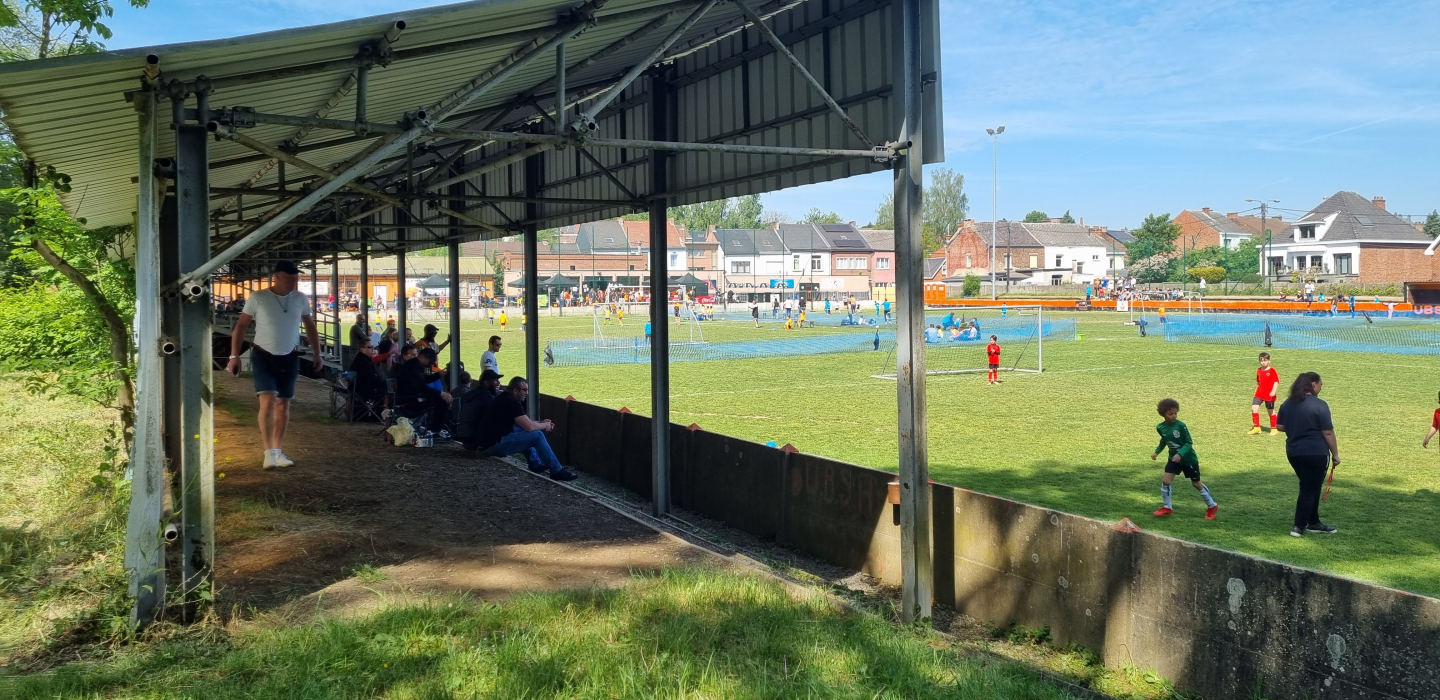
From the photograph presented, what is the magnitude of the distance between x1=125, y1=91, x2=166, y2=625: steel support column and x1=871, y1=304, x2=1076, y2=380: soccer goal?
20.7m

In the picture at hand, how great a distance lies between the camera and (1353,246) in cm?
8462

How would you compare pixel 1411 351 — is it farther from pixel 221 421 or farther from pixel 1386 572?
pixel 221 421

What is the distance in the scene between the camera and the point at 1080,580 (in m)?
6.67

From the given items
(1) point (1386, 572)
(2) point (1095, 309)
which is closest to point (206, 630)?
(1) point (1386, 572)

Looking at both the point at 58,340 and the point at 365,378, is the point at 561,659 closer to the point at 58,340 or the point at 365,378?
the point at 58,340

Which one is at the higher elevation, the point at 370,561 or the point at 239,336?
the point at 239,336

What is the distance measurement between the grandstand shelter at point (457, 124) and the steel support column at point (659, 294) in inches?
1.2

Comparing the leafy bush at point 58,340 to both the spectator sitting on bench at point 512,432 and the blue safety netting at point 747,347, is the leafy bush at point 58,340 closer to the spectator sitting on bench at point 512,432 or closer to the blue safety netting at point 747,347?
the spectator sitting on bench at point 512,432

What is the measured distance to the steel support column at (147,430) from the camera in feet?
17.3

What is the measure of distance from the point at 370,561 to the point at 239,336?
2.23 meters

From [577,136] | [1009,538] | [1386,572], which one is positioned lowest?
[1386,572]

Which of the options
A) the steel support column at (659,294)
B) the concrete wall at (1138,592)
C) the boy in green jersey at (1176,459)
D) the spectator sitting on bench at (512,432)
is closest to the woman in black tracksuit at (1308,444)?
the boy in green jersey at (1176,459)

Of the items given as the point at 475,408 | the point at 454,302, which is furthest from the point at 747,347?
the point at 475,408

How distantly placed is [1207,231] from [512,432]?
370 feet
